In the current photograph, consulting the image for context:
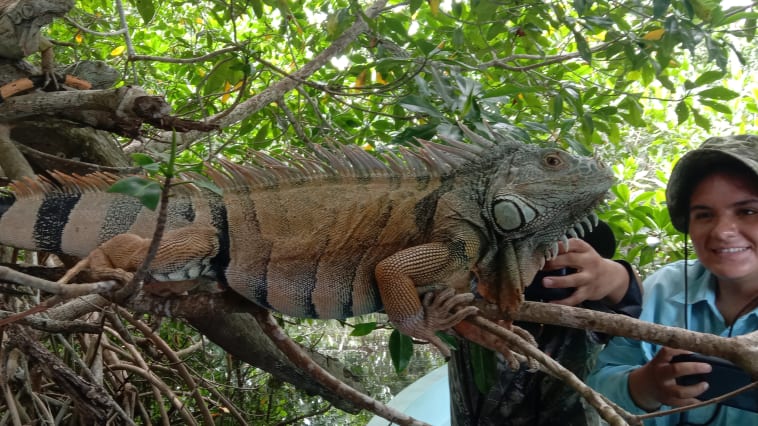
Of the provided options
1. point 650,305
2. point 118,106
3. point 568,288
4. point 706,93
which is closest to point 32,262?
point 118,106

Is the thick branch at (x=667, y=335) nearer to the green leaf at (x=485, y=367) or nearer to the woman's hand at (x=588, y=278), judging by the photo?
the woman's hand at (x=588, y=278)

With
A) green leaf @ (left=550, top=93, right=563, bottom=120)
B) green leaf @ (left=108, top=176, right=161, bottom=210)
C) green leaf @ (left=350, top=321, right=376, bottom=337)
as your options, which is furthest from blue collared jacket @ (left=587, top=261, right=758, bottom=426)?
green leaf @ (left=108, top=176, right=161, bottom=210)

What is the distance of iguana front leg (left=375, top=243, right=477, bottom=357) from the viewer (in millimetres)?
1595

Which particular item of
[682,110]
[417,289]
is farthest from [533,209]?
[682,110]

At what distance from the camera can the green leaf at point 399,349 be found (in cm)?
190

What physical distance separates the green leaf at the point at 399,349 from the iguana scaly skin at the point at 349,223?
193 mm

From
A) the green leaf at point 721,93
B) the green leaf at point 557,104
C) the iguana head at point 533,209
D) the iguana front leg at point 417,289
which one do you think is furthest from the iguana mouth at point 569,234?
the green leaf at point 721,93

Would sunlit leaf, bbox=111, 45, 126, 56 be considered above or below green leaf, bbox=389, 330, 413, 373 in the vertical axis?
above

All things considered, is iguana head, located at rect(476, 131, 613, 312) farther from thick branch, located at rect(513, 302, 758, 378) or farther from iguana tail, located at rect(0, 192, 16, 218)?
iguana tail, located at rect(0, 192, 16, 218)

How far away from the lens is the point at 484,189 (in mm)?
1799

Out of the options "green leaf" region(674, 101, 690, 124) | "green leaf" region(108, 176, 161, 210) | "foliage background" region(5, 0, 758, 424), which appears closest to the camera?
"green leaf" region(108, 176, 161, 210)

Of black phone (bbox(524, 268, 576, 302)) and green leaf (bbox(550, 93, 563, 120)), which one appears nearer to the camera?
black phone (bbox(524, 268, 576, 302))

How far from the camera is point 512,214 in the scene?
171 cm

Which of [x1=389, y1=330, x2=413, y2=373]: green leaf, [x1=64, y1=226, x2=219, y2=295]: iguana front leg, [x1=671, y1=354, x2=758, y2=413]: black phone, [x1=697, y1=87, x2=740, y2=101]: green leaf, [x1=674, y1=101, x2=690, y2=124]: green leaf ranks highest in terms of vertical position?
[x1=697, y1=87, x2=740, y2=101]: green leaf
